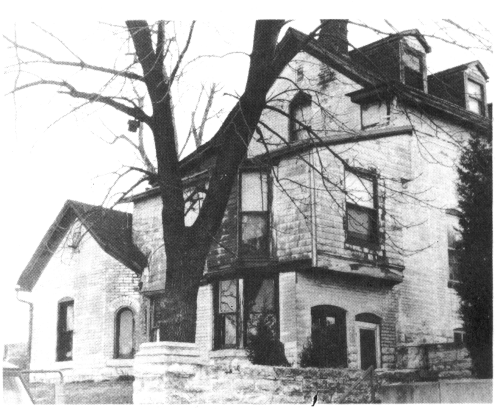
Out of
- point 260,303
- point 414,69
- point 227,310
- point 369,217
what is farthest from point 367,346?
point 414,69

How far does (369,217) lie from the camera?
977cm

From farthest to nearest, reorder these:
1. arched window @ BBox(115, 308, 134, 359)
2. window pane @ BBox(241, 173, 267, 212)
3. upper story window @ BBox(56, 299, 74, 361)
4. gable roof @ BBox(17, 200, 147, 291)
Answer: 1. arched window @ BBox(115, 308, 134, 359)
2. upper story window @ BBox(56, 299, 74, 361)
3. window pane @ BBox(241, 173, 267, 212)
4. gable roof @ BBox(17, 200, 147, 291)

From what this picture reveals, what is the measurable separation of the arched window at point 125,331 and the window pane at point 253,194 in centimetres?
223

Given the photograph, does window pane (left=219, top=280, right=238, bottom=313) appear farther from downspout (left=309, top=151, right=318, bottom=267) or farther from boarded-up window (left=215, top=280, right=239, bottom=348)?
downspout (left=309, top=151, right=318, bottom=267)

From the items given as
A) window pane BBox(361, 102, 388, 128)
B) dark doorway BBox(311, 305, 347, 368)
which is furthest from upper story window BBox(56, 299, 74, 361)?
window pane BBox(361, 102, 388, 128)

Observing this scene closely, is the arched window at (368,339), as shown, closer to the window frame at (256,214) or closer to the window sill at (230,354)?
the window frame at (256,214)

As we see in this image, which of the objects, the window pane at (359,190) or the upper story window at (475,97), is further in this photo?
the window pane at (359,190)

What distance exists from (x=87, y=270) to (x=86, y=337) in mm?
940

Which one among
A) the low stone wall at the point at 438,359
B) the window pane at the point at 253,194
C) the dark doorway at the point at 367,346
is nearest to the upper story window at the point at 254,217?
the window pane at the point at 253,194

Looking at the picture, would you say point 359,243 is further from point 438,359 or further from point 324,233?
point 438,359

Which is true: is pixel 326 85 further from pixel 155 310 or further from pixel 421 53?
pixel 155 310

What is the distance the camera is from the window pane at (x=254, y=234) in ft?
33.7

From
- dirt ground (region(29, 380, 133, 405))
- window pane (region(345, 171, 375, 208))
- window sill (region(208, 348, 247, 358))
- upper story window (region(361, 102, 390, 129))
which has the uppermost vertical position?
upper story window (region(361, 102, 390, 129))

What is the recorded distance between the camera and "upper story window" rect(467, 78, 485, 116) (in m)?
8.98
